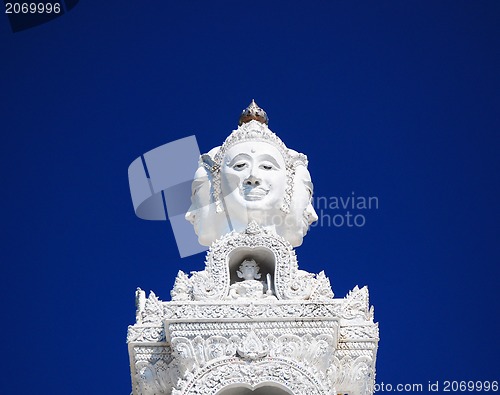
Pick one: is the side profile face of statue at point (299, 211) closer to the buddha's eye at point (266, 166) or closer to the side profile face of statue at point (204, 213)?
the buddha's eye at point (266, 166)

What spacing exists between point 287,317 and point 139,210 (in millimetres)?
5374

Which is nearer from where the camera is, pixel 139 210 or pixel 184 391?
pixel 184 391

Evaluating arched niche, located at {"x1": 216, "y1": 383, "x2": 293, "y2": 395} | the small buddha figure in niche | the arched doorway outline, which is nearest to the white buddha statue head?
the small buddha figure in niche

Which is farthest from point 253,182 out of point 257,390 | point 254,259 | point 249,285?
point 257,390

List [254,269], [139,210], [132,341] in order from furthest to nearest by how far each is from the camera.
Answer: [139,210] < [254,269] < [132,341]

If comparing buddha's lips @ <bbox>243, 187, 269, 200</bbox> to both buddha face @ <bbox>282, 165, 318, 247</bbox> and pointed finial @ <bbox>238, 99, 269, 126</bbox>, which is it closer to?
buddha face @ <bbox>282, 165, 318, 247</bbox>

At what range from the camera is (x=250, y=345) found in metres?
17.1

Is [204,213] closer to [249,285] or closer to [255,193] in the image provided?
[255,193]

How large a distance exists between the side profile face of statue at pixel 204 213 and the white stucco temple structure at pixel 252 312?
0.02 meters

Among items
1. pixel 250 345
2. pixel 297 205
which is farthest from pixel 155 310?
pixel 297 205

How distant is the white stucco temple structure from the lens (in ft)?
55.8

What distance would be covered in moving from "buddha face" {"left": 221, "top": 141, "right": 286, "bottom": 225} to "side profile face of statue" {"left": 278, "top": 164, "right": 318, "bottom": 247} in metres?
0.30

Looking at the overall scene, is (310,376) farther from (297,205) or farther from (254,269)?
(297,205)

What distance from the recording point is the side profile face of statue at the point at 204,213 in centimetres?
2033
